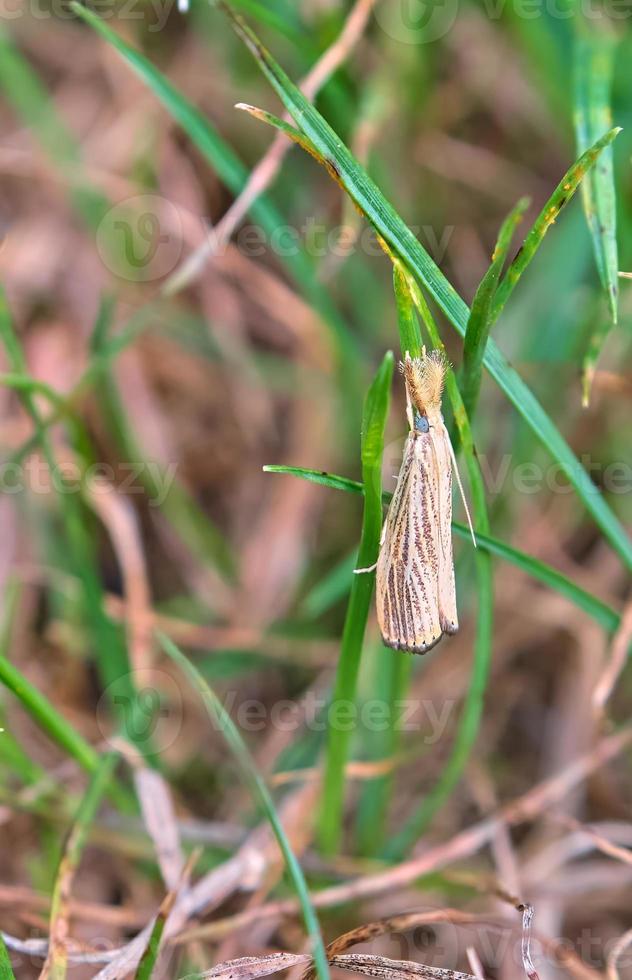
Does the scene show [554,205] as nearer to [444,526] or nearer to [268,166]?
[444,526]

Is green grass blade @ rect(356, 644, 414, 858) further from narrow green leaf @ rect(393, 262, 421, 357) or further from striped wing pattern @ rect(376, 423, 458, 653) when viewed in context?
narrow green leaf @ rect(393, 262, 421, 357)

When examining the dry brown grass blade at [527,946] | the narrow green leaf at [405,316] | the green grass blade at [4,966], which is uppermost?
the narrow green leaf at [405,316]

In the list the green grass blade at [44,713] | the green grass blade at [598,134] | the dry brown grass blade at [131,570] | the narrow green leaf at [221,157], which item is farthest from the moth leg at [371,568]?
the dry brown grass blade at [131,570]

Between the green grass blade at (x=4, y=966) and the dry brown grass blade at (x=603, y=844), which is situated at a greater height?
the dry brown grass blade at (x=603, y=844)

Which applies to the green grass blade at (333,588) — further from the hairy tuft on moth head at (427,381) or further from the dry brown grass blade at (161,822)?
the hairy tuft on moth head at (427,381)

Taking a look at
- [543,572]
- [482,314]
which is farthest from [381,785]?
[482,314]

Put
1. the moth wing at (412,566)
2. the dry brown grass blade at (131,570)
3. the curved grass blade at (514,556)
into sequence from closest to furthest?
the curved grass blade at (514,556) < the moth wing at (412,566) < the dry brown grass blade at (131,570)
